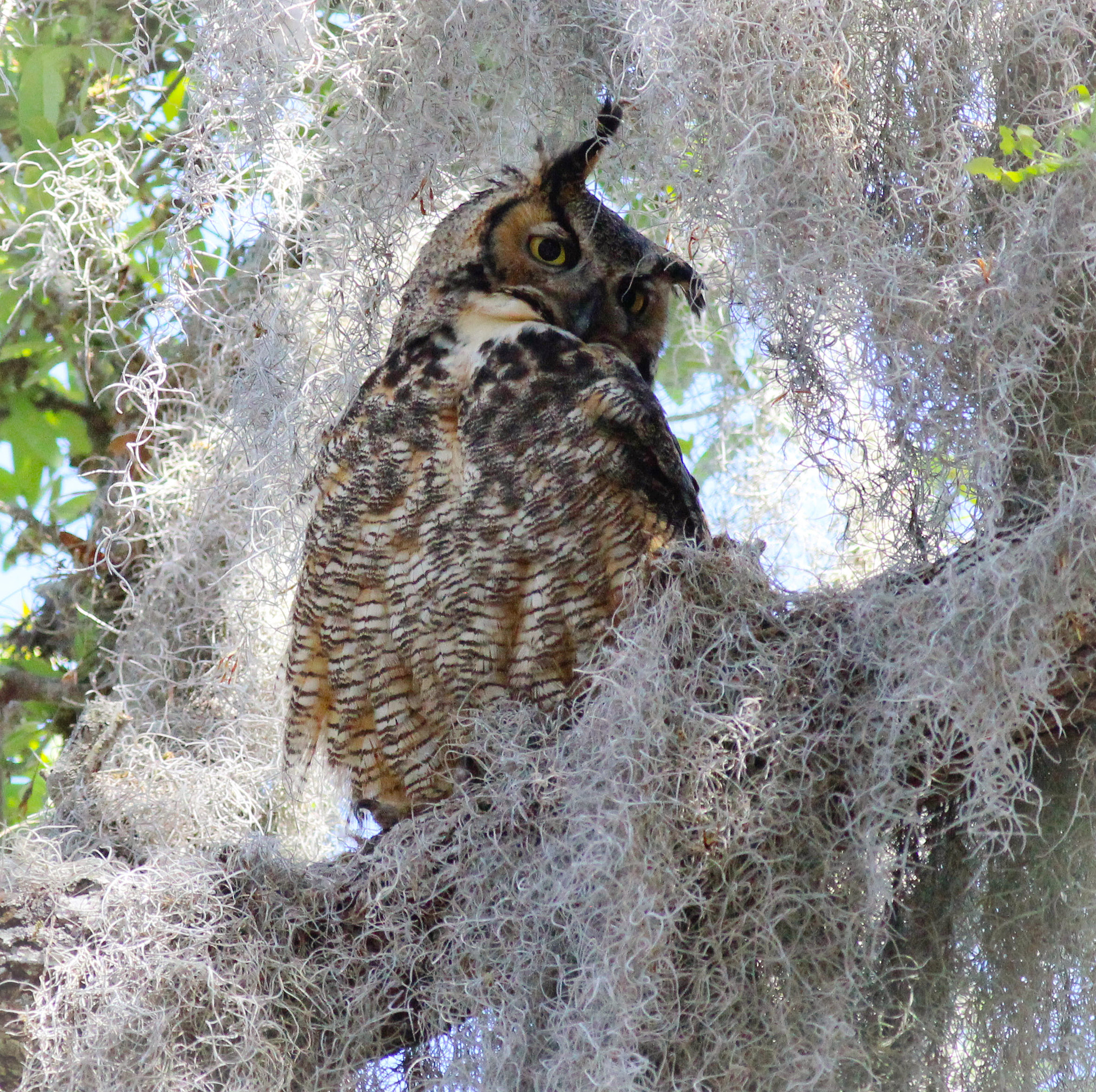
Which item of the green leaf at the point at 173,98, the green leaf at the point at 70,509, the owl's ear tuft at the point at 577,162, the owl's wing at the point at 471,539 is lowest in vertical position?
the green leaf at the point at 70,509

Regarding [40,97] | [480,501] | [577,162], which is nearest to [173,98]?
[40,97]

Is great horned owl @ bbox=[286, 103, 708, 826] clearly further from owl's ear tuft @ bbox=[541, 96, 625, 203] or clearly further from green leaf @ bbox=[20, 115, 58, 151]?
green leaf @ bbox=[20, 115, 58, 151]

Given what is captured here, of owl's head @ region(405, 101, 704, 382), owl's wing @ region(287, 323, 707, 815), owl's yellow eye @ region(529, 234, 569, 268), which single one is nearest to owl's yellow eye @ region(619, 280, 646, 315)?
owl's head @ region(405, 101, 704, 382)

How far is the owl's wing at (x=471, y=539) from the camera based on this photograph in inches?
78.5

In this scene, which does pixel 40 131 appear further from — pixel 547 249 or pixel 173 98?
pixel 547 249

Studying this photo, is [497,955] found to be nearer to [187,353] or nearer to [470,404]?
[470,404]

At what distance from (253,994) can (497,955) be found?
1.14ft

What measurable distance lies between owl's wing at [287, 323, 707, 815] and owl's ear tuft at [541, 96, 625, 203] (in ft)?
1.01

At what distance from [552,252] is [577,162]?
0.17m

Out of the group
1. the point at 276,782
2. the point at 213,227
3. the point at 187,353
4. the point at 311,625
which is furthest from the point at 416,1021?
the point at 187,353

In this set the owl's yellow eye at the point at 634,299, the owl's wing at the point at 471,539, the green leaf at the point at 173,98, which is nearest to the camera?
the owl's wing at the point at 471,539

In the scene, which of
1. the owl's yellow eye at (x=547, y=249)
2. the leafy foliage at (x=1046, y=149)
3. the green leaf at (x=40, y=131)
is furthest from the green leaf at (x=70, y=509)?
the leafy foliage at (x=1046, y=149)

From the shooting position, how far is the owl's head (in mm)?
2338

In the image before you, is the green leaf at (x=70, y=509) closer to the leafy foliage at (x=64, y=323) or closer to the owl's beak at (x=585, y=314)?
the leafy foliage at (x=64, y=323)
